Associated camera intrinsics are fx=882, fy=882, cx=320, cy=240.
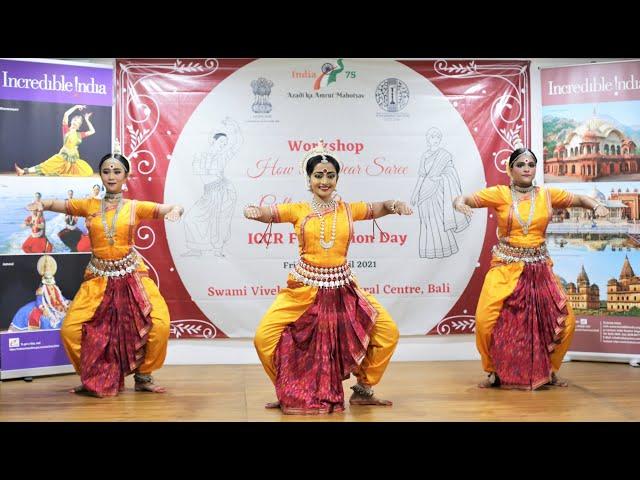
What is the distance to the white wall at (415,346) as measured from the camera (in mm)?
6812

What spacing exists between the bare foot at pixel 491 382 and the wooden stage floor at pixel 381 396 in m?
0.08

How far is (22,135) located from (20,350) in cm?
151

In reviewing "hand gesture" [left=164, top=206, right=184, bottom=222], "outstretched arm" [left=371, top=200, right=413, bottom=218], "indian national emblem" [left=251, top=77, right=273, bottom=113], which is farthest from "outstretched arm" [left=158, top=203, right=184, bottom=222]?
"indian national emblem" [left=251, top=77, right=273, bottom=113]

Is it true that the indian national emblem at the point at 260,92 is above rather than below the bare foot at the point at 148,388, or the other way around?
above

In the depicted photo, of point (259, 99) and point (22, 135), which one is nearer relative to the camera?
point (22, 135)

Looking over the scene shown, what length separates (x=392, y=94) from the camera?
6832mm

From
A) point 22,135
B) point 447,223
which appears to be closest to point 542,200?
point 447,223

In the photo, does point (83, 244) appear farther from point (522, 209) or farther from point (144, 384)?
point (522, 209)

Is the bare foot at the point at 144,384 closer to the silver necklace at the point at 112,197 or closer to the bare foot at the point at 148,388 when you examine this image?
the bare foot at the point at 148,388

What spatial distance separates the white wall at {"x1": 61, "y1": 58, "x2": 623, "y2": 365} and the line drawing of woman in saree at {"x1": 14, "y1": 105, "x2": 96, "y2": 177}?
24.9 inches

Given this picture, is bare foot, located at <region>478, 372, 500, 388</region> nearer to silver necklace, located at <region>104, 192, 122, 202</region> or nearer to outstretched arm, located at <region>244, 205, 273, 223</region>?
outstretched arm, located at <region>244, 205, 273, 223</region>

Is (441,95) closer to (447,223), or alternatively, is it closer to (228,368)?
(447,223)

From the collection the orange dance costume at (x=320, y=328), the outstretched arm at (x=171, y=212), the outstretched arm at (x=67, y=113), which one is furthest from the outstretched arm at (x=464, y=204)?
the outstretched arm at (x=67, y=113)
